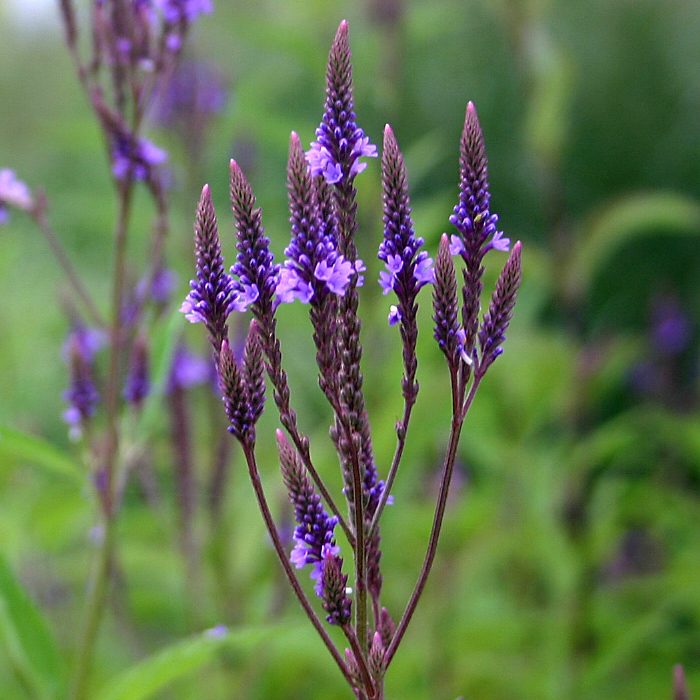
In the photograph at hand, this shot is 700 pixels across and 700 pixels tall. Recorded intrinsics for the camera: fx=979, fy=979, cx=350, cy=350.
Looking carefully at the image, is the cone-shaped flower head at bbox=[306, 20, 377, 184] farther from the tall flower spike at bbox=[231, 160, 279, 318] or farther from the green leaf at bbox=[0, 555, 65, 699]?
the green leaf at bbox=[0, 555, 65, 699]

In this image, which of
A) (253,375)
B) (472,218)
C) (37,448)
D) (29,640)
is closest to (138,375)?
(37,448)

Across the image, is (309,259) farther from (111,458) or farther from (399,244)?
(111,458)

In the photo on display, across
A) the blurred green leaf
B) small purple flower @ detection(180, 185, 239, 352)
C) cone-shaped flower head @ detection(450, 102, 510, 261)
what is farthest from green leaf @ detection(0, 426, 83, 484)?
the blurred green leaf

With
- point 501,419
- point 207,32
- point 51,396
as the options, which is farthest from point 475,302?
point 207,32

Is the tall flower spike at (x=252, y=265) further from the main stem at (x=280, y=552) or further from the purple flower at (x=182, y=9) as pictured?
the purple flower at (x=182, y=9)

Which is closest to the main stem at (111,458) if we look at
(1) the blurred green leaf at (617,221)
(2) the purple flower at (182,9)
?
(2) the purple flower at (182,9)
